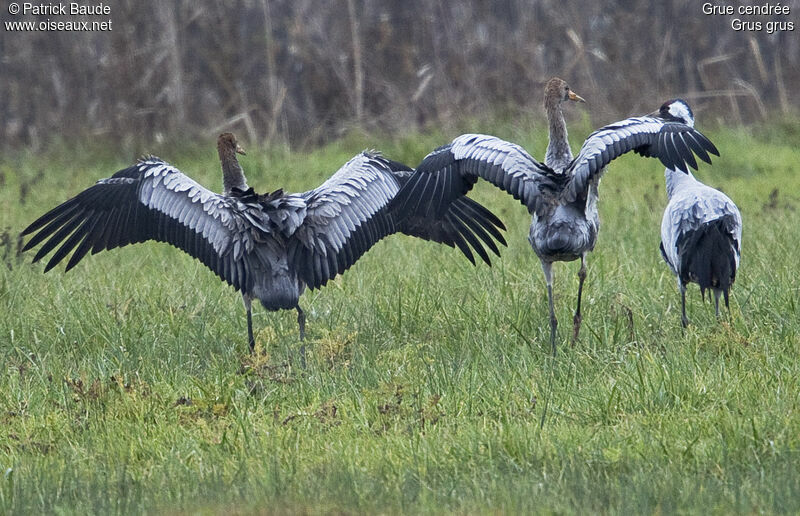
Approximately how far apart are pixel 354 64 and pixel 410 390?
9418 mm

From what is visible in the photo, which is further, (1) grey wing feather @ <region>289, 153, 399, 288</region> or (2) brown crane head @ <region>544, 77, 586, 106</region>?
(2) brown crane head @ <region>544, 77, 586, 106</region>

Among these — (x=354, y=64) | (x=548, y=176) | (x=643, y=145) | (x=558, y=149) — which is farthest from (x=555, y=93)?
(x=354, y=64)

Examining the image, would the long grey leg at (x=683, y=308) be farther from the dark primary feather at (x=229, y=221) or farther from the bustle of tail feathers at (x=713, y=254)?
the dark primary feather at (x=229, y=221)

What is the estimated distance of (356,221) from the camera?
631cm

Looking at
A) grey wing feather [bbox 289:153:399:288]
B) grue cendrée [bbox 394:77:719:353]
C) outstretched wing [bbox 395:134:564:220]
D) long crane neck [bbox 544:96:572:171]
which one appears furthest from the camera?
grey wing feather [bbox 289:153:399:288]

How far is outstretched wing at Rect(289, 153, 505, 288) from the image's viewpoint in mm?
6215

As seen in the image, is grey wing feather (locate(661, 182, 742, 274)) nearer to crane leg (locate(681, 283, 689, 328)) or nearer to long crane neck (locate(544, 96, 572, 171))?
crane leg (locate(681, 283, 689, 328))

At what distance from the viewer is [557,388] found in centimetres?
510

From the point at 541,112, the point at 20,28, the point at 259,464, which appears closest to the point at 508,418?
the point at 259,464

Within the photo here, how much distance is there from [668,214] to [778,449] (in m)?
2.48

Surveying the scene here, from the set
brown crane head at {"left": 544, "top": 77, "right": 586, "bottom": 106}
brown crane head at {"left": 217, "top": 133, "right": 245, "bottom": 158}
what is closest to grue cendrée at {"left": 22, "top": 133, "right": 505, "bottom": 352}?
brown crane head at {"left": 217, "top": 133, "right": 245, "bottom": 158}

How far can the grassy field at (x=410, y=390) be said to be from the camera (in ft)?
12.9

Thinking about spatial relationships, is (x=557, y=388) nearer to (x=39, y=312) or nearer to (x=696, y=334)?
(x=696, y=334)

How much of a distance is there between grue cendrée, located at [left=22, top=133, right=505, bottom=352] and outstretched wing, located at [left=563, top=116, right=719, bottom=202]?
3.37ft
